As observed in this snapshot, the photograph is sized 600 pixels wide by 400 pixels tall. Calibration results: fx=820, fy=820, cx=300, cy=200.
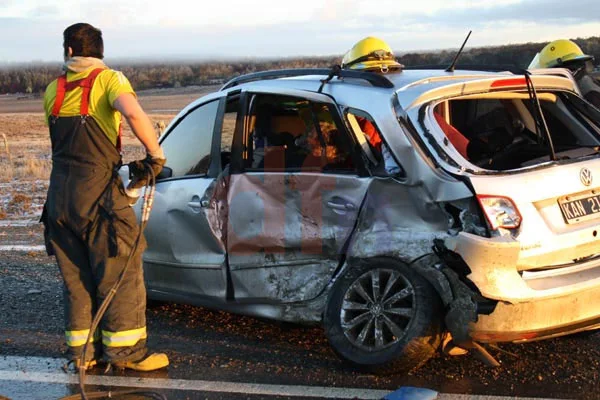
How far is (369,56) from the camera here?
602cm

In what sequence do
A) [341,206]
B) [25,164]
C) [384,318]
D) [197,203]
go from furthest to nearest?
[25,164]
[197,203]
[341,206]
[384,318]

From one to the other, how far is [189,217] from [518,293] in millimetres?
2239

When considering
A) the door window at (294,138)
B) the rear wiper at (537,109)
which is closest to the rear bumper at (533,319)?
the rear wiper at (537,109)

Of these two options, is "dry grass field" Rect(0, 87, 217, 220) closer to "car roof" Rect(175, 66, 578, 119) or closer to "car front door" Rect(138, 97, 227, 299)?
"car front door" Rect(138, 97, 227, 299)

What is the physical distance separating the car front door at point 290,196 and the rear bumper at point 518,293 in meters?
0.80

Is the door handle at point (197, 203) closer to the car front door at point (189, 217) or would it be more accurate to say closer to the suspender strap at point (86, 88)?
the car front door at point (189, 217)

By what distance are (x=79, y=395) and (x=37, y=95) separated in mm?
78712

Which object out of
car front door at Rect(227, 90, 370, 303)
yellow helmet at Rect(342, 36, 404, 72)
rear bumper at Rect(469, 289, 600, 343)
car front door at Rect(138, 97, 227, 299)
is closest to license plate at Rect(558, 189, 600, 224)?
rear bumper at Rect(469, 289, 600, 343)

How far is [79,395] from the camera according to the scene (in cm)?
434

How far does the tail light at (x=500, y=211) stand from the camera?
4000 mm

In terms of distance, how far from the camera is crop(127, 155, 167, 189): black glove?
4.59 meters

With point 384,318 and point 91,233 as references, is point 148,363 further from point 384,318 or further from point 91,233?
point 384,318

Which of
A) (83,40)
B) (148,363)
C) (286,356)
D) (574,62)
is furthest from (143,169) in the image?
(574,62)

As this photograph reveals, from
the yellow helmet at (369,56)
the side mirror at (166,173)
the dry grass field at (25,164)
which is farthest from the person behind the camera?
the dry grass field at (25,164)
